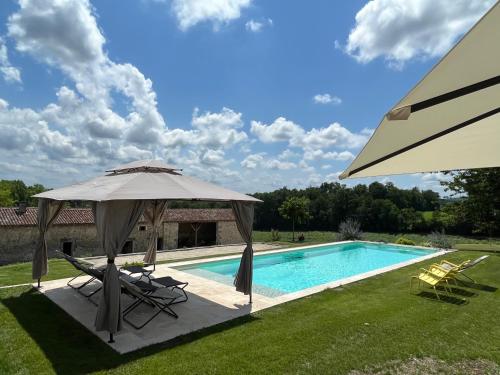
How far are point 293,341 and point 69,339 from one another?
3192mm

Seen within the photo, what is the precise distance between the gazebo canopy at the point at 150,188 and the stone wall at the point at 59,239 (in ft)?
39.2

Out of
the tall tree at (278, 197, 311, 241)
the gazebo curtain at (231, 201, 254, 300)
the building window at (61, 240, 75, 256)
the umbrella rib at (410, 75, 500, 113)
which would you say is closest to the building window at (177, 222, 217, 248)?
the tall tree at (278, 197, 311, 241)

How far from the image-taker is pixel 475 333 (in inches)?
196

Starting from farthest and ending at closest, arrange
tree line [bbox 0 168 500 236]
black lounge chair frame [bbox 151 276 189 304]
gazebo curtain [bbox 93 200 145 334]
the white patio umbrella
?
tree line [bbox 0 168 500 236] → black lounge chair frame [bbox 151 276 189 304] → gazebo curtain [bbox 93 200 145 334] → the white patio umbrella

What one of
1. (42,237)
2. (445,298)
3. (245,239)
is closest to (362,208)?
(445,298)

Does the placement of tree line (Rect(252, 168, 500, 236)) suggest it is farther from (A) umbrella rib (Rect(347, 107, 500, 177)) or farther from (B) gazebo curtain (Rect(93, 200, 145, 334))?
(A) umbrella rib (Rect(347, 107, 500, 177))

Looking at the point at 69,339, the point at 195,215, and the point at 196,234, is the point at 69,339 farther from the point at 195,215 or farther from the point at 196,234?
the point at 195,215

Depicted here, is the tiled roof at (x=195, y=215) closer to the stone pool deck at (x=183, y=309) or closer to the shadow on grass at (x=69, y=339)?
the stone pool deck at (x=183, y=309)

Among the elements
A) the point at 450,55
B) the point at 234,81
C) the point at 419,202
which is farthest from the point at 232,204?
the point at 419,202

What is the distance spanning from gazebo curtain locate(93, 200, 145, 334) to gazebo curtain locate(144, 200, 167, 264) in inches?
170

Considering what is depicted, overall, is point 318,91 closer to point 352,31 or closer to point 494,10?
point 352,31

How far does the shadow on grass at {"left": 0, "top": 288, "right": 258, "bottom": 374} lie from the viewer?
3.99 metres

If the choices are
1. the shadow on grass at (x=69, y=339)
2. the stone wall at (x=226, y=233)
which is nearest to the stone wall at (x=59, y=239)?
the stone wall at (x=226, y=233)

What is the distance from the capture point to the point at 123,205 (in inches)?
196
